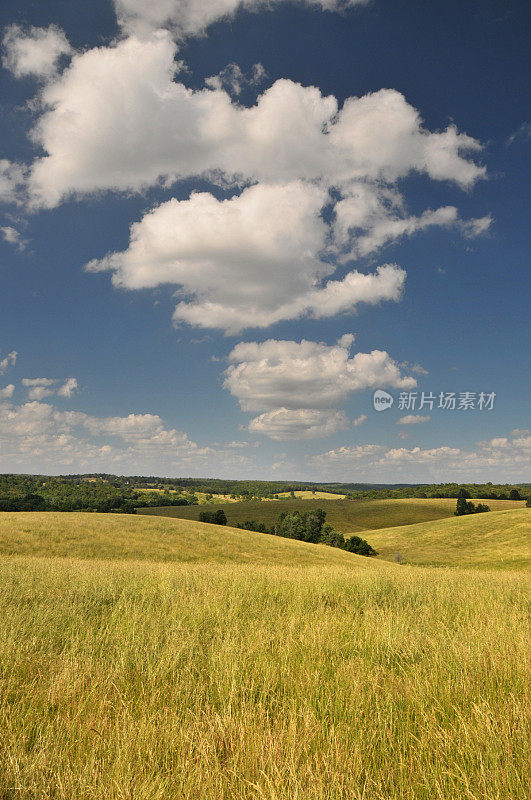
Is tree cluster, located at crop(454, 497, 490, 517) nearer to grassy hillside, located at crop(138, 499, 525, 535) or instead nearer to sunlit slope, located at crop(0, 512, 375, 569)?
grassy hillside, located at crop(138, 499, 525, 535)

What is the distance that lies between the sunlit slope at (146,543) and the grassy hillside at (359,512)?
50.2m

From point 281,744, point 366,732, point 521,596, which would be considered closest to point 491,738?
point 366,732

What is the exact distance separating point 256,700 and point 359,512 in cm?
12154

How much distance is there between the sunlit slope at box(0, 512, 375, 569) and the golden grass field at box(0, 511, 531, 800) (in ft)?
81.7

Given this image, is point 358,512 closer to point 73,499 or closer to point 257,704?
point 73,499

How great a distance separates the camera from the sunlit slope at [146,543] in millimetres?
30250

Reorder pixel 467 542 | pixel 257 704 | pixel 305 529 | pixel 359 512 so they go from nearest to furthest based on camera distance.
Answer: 1. pixel 257 704
2. pixel 467 542
3. pixel 305 529
4. pixel 359 512

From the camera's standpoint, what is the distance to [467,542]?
64625mm

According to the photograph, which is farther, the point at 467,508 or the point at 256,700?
the point at 467,508

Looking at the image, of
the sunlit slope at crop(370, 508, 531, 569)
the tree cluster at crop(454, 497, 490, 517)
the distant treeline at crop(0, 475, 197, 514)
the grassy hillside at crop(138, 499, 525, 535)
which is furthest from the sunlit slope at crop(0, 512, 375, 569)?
the tree cluster at crop(454, 497, 490, 517)

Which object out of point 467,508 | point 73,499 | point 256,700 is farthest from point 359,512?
point 256,700

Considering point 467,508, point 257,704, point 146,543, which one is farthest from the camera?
point 467,508

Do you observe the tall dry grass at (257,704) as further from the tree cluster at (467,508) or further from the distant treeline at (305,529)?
the tree cluster at (467,508)

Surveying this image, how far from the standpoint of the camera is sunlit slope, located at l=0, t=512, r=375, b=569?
99.2 ft
